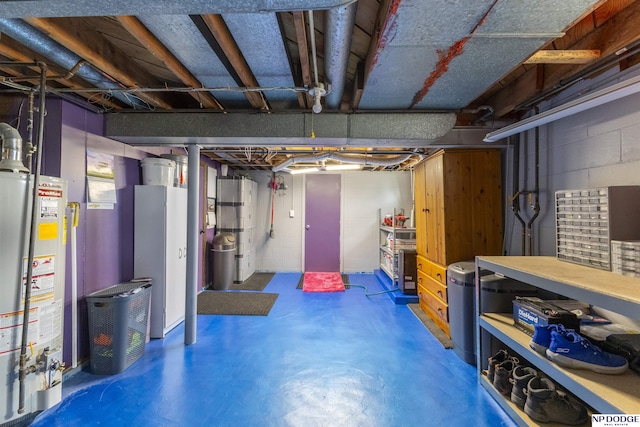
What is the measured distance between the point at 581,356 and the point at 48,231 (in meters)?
3.35

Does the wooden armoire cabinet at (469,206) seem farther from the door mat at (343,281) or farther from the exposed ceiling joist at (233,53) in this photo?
the door mat at (343,281)

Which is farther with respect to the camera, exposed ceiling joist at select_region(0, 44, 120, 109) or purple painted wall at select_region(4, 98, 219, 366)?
purple painted wall at select_region(4, 98, 219, 366)

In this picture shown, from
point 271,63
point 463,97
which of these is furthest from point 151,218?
point 463,97

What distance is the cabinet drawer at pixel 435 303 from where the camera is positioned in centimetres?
308

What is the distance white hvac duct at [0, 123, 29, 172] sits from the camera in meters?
1.77

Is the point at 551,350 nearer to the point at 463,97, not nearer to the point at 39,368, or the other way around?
the point at 463,97

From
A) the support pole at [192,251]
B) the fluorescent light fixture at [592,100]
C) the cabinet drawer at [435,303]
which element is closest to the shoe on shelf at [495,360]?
the cabinet drawer at [435,303]

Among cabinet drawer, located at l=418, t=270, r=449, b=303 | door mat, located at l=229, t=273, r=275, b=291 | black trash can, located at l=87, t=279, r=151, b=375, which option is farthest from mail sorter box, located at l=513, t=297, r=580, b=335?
door mat, located at l=229, t=273, r=275, b=291

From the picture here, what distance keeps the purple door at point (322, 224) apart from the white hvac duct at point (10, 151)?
479 centimetres

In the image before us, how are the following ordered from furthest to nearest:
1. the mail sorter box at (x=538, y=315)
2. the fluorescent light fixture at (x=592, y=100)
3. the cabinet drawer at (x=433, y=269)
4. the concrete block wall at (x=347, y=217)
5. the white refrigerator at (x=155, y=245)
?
the concrete block wall at (x=347, y=217), the cabinet drawer at (x=433, y=269), the white refrigerator at (x=155, y=245), the mail sorter box at (x=538, y=315), the fluorescent light fixture at (x=592, y=100)

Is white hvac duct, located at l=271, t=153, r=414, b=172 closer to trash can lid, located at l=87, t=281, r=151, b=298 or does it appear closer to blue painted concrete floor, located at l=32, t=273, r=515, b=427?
blue painted concrete floor, located at l=32, t=273, r=515, b=427

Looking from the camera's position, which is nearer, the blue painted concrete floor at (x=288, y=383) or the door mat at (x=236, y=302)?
the blue painted concrete floor at (x=288, y=383)

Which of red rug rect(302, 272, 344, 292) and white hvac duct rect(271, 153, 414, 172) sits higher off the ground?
white hvac duct rect(271, 153, 414, 172)

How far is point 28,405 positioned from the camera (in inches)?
71.3
